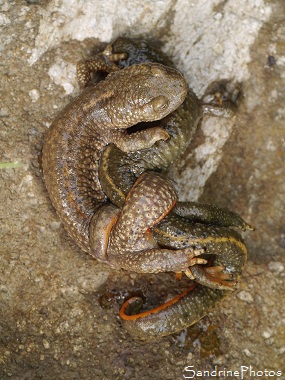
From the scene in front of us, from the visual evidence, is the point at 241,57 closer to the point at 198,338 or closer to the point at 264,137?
the point at 264,137

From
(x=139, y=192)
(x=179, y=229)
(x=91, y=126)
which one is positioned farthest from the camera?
(x=91, y=126)

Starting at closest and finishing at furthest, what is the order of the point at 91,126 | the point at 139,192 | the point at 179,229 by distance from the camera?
1. the point at 139,192
2. the point at 179,229
3. the point at 91,126

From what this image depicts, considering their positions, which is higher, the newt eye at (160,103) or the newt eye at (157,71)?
the newt eye at (157,71)

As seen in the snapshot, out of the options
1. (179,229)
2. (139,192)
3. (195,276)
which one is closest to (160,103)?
(139,192)

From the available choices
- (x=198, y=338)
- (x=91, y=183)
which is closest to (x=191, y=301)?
(x=198, y=338)

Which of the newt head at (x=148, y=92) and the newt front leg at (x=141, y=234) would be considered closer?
the newt front leg at (x=141, y=234)

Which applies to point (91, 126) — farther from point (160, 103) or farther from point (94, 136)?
point (160, 103)

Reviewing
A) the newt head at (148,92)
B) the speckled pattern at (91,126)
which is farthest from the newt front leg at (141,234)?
the newt head at (148,92)

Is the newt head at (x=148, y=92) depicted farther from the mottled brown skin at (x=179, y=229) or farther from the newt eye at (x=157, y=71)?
the mottled brown skin at (x=179, y=229)

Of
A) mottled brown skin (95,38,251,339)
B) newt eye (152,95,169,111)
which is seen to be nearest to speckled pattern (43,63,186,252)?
newt eye (152,95,169,111)
